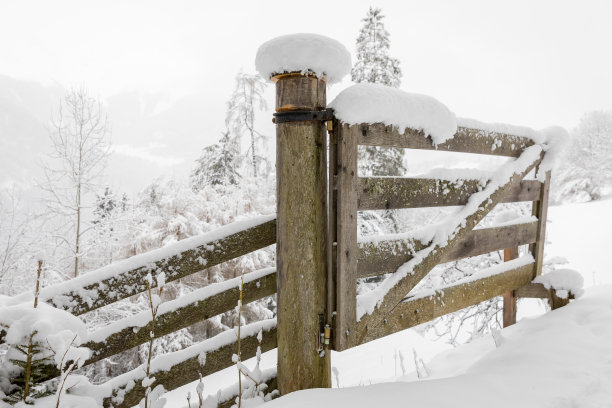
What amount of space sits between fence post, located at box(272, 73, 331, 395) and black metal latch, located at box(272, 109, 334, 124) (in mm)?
21

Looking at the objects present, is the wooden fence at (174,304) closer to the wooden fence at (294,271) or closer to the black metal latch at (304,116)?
the wooden fence at (294,271)

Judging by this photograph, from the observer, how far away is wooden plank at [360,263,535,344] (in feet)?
8.14

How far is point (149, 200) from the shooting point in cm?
1712

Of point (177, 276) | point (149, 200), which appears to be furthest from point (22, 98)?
point (177, 276)

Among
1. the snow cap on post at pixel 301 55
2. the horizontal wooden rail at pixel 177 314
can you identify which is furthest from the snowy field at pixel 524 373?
the snow cap on post at pixel 301 55

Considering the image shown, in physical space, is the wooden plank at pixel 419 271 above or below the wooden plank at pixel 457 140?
below

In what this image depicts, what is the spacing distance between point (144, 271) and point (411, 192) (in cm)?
156

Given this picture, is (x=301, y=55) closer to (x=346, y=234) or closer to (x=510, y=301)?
(x=346, y=234)

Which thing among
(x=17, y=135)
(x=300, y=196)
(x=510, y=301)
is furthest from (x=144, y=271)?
(x=17, y=135)

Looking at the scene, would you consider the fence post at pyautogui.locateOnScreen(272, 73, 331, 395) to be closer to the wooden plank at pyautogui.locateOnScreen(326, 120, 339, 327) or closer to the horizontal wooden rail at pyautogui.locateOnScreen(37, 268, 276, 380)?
the wooden plank at pyautogui.locateOnScreen(326, 120, 339, 327)

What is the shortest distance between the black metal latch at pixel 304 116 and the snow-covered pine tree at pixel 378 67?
12.4 metres

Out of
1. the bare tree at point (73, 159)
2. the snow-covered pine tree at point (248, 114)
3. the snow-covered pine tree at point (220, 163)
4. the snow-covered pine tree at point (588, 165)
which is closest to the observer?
the bare tree at point (73, 159)

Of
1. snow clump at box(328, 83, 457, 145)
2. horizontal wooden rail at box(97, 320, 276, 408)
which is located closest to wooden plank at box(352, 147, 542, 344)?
horizontal wooden rail at box(97, 320, 276, 408)

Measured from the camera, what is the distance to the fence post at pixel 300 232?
6.48 feet
